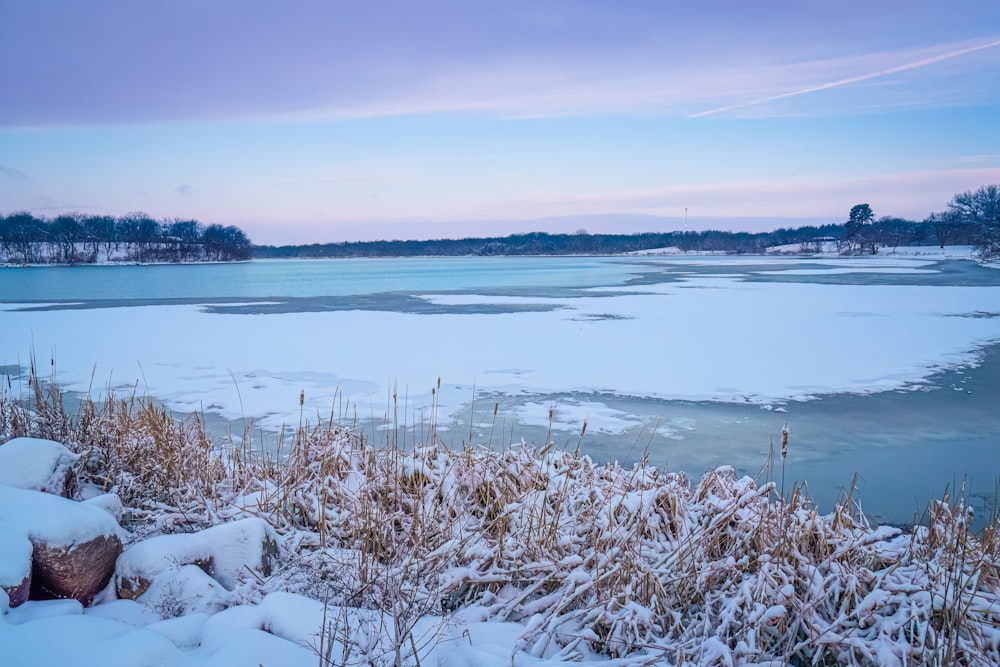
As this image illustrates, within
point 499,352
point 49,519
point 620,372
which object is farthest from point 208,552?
point 499,352

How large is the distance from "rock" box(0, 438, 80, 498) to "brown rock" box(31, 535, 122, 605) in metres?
1.10

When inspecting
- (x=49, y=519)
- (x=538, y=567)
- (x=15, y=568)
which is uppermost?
(x=49, y=519)

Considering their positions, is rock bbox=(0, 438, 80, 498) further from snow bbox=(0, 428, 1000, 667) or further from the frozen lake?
the frozen lake

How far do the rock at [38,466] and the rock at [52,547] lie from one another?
76cm

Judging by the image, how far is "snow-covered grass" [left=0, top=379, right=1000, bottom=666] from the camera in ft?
9.41

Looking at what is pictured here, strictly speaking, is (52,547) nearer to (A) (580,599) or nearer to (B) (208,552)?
(B) (208,552)

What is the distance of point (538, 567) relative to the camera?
137 inches

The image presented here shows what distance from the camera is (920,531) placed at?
3986 millimetres

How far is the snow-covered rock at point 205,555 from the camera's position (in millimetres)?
3293

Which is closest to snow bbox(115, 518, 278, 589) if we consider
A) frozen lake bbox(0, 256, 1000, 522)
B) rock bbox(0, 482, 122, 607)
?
rock bbox(0, 482, 122, 607)

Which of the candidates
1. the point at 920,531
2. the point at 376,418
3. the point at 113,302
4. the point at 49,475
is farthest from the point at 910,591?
the point at 113,302

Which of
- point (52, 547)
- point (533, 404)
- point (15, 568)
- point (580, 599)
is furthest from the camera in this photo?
point (533, 404)

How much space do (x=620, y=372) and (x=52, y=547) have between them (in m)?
8.15

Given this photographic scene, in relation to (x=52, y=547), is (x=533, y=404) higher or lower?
lower
